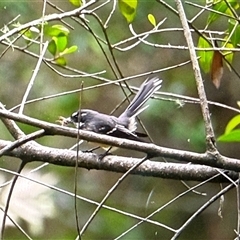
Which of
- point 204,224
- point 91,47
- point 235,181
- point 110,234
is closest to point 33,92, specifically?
point 91,47

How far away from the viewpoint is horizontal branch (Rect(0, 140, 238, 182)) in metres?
0.80

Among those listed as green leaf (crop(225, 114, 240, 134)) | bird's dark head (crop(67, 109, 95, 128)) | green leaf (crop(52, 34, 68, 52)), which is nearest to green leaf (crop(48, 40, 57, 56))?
green leaf (crop(52, 34, 68, 52))

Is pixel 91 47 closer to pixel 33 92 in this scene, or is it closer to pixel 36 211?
pixel 33 92

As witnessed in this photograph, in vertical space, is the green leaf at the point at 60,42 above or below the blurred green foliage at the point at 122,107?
above

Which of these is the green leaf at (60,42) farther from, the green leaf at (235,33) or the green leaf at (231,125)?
the green leaf at (231,125)

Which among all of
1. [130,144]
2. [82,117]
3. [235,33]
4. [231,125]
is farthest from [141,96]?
[231,125]

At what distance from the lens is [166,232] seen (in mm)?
1375

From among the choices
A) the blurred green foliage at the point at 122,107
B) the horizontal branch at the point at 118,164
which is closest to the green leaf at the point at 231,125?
the horizontal branch at the point at 118,164

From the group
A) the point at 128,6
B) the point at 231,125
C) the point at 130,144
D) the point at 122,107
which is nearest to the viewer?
the point at 231,125

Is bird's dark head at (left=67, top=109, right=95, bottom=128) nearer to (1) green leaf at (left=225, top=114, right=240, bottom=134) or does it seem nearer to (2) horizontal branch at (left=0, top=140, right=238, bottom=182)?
(2) horizontal branch at (left=0, top=140, right=238, bottom=182)

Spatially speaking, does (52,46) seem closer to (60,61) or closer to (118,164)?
(60,61)

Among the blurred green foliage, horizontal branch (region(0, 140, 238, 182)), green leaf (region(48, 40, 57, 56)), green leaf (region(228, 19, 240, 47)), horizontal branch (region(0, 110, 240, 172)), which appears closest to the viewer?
horizontal branch (region(0, 110, 240, 172))

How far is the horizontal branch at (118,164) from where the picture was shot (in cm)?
80

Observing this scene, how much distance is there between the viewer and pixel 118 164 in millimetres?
874
